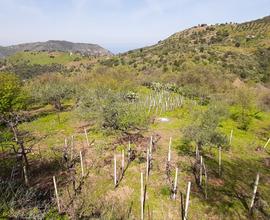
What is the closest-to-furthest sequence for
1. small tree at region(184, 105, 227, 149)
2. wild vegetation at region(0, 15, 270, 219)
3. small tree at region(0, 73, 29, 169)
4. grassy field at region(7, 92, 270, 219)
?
wild vegetation at region(0, 15, 270, 219) → grassy field at region(7, 92, 270, 219) → small tree at region(184, 105, 227, 149) → small tree at region(0, 73, 29, 169)

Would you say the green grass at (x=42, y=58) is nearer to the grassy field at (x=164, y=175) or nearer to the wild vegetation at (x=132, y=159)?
the wild vegetation at (x=132, y=159)

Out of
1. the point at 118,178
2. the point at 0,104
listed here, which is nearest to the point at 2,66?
the point at 0,104

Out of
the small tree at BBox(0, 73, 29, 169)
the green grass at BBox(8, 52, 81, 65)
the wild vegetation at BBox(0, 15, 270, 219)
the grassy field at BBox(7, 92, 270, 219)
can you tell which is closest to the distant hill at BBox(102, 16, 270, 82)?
the wild vegetation at BBox(0, 15, 270, 219)

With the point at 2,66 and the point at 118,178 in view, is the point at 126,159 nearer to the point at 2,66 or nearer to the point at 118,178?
the point at 118,178

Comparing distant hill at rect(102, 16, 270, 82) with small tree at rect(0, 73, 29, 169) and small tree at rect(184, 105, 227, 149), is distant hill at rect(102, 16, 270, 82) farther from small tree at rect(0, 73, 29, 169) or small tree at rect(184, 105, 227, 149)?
small tree at rect(184, 105, 227, 149)

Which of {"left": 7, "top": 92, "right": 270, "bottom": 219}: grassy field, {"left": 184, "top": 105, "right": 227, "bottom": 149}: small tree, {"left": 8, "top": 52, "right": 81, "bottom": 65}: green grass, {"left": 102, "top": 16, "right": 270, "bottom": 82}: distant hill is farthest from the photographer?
{"left": 8, "top": 52, "right": 81, "bottom": 65}: green grass

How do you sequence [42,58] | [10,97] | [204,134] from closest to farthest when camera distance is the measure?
1. [204,134]
2. [10,97]
3. [42,58]

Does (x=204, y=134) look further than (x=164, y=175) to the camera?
Yes

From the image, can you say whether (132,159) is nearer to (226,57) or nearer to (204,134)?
(204,134)

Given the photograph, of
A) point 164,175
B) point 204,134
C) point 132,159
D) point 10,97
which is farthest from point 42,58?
point 204,134

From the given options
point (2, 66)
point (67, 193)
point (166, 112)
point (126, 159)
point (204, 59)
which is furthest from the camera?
point (2, 66)

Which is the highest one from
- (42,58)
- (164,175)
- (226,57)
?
(226,57)
